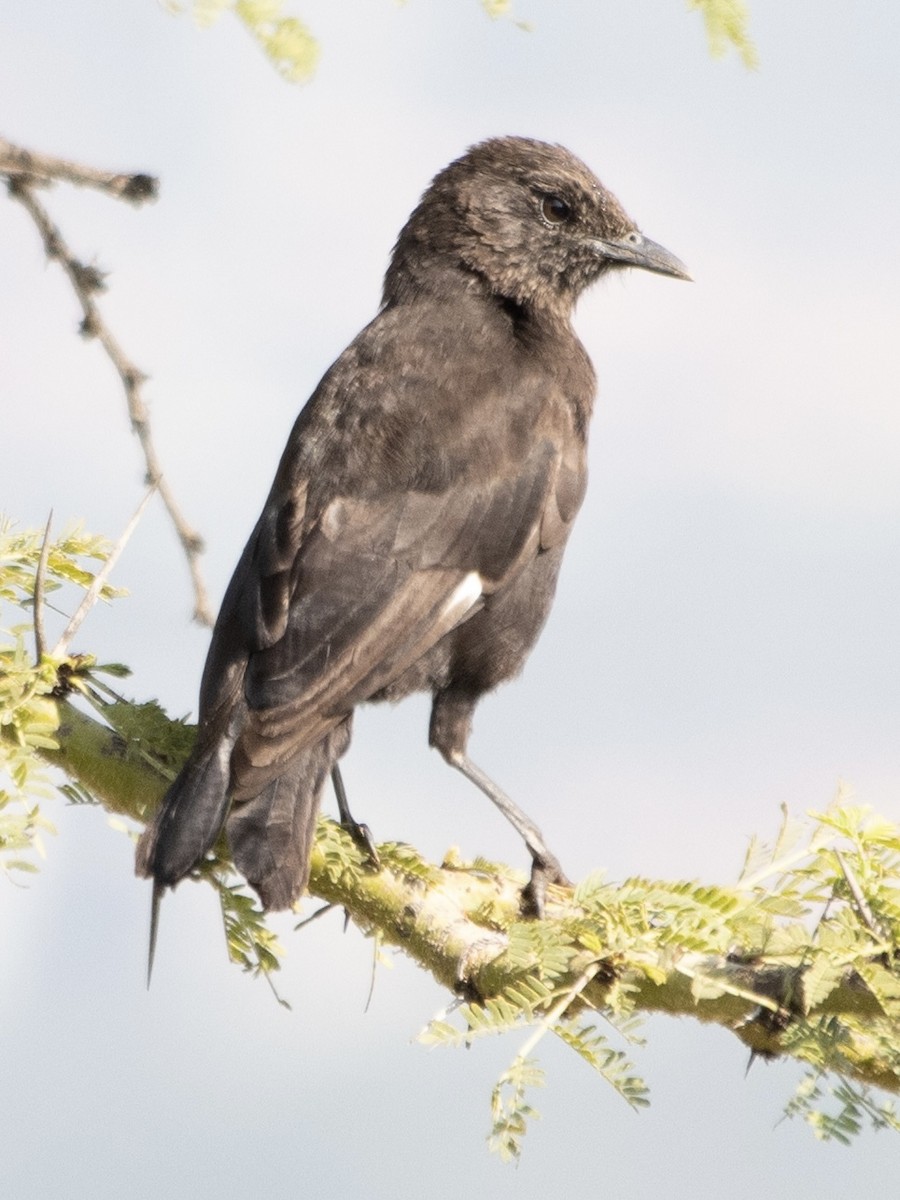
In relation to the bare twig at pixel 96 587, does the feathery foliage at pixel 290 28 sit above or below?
above

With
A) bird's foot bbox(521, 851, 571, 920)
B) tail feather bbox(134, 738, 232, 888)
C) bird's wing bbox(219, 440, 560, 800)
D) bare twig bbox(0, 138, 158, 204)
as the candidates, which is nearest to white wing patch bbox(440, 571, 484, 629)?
bird's wing bbox(219, 440, 560, 800)

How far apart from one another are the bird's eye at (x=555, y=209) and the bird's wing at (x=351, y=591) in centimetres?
172

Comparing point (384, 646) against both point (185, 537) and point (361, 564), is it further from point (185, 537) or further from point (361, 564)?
point (185, 537)

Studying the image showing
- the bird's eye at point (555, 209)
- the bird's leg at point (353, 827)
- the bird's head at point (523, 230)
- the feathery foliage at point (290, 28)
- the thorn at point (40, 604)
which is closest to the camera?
the feathery foliage at point (290, 28)

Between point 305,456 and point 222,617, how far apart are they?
2.04 ft

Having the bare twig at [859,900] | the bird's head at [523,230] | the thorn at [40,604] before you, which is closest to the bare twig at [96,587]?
the thorn at [40,604]

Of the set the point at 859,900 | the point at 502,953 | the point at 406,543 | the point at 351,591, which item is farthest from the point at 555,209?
the point at 859,900

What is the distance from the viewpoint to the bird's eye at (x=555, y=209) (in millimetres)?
6449

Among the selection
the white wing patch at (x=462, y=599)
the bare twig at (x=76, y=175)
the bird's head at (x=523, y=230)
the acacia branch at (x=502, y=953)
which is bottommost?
the acacia branch at (x=502, y=953)

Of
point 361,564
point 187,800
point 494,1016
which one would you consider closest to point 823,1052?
point 494,1016

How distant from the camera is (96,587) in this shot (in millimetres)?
3340

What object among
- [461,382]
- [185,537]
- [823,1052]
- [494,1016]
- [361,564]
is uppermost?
[461,382]

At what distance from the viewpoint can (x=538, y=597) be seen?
16.9ft

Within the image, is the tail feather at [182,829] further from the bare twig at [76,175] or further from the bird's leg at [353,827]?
the bare twig at [76,175]
